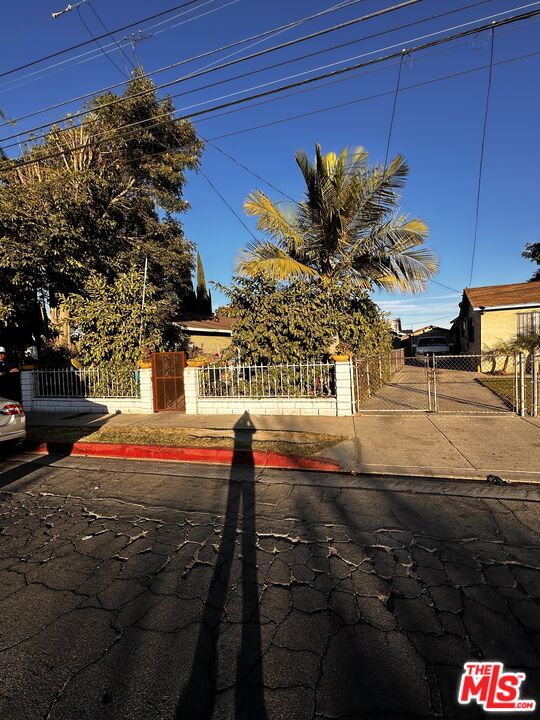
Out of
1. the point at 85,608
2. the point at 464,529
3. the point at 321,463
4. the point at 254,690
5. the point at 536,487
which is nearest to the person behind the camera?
the point at 254,690

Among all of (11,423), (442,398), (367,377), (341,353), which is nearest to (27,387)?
(11,423)

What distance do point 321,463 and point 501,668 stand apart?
384 centimetres

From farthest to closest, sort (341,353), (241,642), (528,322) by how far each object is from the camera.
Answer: (528,322) → (341,353) → (241,642)

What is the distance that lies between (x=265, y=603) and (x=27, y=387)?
12430 millimetres

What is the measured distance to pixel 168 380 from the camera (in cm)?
1130

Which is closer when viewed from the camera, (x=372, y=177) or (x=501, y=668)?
(x=501, y=668)

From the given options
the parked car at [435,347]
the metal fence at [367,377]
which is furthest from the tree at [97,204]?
the parked car at [435,347]

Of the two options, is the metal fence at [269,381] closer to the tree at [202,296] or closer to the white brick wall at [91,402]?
the white brick wall at [91,402]

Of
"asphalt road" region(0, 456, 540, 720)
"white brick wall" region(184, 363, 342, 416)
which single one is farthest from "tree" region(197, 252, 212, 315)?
"asphalt road" region(0, 456, 540, 720)

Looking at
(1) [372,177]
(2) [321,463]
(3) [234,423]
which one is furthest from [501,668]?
(1) [372,177]

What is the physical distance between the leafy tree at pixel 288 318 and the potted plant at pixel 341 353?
245 millimetres

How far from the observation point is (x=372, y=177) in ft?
37.3

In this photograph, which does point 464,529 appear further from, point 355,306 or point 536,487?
point 355,306

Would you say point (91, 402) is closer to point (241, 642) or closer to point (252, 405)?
point (252, 405)
